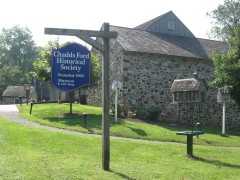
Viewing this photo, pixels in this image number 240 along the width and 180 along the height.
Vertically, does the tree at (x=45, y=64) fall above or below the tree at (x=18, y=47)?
below

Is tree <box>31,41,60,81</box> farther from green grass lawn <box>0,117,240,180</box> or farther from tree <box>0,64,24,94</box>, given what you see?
tree <box>0,64,24,94</box>

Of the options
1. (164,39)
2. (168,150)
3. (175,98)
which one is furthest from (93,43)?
(164,39)

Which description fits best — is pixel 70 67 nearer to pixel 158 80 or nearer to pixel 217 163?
pixel 217 163

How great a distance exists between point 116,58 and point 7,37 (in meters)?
54.3

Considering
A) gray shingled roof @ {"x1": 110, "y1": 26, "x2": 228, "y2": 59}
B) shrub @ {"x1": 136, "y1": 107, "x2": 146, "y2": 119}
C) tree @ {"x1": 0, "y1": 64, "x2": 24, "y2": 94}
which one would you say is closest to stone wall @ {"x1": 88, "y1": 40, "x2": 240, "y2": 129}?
gray shingled roof @ {"x1": 110, "y1": 26, "x2": 228, "y2": 59}

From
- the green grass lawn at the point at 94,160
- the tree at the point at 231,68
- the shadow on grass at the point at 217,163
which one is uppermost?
the tree at the point at 231,68

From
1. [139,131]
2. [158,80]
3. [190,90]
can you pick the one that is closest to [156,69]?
[158,80]

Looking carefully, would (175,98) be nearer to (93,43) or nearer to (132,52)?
(132,52)

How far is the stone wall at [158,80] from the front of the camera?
2166 centimetres

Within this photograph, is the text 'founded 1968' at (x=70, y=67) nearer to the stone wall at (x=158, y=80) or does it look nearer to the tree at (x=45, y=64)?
the tree at (x=45, y=64)

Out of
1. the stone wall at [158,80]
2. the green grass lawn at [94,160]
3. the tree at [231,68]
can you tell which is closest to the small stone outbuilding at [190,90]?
the tree at [231,68]

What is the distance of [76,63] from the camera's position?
20.6 ft

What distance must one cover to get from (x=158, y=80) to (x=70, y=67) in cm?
1699

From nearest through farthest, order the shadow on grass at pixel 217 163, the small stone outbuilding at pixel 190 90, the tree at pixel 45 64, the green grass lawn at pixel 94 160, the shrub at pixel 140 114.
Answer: the green grass lawn at pixel 94 160 → the shadow on grass at pixel 217 163 → the small stone outbuilding at pixel 190 90 → the tree at pixel 45 64 → the shrub at pixel 140 114
